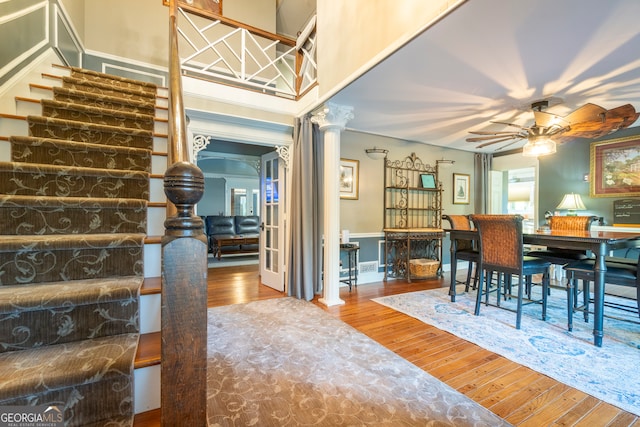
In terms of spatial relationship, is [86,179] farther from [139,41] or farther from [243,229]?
[243,229]

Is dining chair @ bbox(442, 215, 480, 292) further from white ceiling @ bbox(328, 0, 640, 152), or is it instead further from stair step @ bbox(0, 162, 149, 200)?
stair step @ bbox(0, 162, 149, 200)

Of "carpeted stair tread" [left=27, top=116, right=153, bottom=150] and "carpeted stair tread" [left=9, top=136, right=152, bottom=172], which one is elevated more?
"carpeted stair tread" [left=27, top=116, right=153, bottom=150]

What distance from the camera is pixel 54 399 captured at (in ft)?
2.84

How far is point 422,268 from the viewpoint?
439cm

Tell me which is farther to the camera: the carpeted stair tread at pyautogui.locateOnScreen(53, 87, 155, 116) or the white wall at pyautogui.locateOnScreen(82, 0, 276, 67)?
the white wall at pyautogui.locateOnScreen(82, 0, 276, 67)

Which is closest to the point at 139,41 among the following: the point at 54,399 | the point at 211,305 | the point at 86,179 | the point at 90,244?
the point at 86,179

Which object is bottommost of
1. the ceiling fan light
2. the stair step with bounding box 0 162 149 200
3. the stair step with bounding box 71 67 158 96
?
the stair step with bounding box 0 162 149 200

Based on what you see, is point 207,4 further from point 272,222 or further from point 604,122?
point 604,122

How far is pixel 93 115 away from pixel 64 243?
1642 mm

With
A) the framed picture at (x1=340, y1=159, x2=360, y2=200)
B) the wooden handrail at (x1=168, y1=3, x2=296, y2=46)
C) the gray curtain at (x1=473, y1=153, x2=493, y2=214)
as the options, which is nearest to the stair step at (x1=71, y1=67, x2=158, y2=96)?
the wooden handrail at (x1=168, y1=3, x2=296, y2=46)

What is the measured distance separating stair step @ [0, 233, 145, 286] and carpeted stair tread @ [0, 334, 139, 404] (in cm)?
34

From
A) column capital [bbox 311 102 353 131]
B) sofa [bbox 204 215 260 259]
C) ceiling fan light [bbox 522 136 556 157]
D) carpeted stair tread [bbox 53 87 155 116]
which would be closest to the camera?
carpeted stair tread [bbox 53 87 155 116]

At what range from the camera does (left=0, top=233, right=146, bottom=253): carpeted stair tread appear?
117cm

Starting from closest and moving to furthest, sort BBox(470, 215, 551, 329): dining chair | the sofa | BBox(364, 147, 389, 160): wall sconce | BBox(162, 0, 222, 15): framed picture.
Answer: BBox(470, 215, 551, 329): dining chair, BBox(364, 147, 389, 160): wall sconce, BBox(162, 0, 222, 15): framed picture, the sofa
